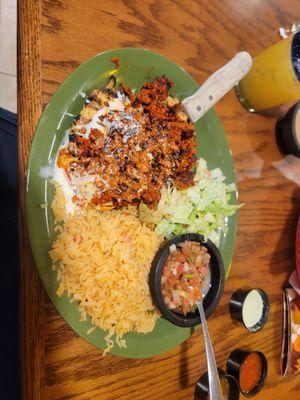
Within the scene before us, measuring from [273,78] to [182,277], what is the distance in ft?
3.81

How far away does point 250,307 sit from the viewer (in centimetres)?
204

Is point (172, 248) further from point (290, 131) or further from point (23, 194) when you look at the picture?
point (290, 131)

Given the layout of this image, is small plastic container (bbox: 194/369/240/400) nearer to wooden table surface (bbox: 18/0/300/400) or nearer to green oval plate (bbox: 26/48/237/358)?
wooden table surface (bbox: 18/0/300/400)

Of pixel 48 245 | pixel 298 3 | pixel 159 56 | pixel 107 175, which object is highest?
pixel 298 3

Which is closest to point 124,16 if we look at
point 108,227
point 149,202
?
point 149,202

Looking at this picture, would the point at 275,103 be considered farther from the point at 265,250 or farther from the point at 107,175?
the point at 107,175

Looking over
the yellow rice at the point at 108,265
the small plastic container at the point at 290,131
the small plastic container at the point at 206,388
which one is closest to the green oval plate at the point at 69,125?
the yellow rice at the point at 108,265

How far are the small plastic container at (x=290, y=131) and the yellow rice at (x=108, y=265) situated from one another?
106 cm

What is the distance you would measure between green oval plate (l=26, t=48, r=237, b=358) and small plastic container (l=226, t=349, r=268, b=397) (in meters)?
0.36

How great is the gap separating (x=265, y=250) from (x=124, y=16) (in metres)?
1.48

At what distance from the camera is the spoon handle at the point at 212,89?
175 centimetres

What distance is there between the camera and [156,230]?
1746 millimetres

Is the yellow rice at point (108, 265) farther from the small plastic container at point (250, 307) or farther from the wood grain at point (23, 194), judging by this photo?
the small plastic container at point (250, 307)

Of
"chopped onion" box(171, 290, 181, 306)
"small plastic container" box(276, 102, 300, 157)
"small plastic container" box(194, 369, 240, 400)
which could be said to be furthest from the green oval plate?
"small plastic container" box(276, 102, 300, 157)
